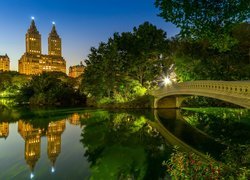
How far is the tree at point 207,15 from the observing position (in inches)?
552

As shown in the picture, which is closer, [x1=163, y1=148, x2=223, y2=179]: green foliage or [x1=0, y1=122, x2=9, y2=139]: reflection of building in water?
[x1=163, y1=148, x2=223, y2=179]: green foliage

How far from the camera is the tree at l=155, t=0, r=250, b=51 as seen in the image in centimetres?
1403

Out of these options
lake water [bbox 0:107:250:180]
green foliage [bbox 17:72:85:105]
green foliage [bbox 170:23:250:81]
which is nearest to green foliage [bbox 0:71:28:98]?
green foliage [bbox 17:72:85:105]

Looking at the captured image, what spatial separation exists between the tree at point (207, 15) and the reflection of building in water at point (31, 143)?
9.96m

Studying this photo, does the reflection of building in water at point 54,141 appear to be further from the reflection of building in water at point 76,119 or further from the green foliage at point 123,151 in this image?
the reflection of building in water at point 76,119

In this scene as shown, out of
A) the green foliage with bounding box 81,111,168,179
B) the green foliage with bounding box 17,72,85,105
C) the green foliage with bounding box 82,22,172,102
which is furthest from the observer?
the green foliage with bounding box 17,72,85,105

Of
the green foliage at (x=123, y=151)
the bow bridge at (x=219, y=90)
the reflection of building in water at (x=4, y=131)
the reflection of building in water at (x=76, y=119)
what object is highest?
the bow bridge at (x=219, y=90)

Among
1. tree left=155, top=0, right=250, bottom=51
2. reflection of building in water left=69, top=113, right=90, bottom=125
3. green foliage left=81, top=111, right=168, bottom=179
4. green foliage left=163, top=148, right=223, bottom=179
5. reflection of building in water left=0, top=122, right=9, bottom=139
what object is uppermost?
tree left=155, top=0, right=250, bottom=51

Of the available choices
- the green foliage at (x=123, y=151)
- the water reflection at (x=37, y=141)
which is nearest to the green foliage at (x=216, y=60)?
the green foliage at (x=123, y=151)

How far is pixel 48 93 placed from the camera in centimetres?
5700

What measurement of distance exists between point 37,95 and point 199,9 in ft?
161

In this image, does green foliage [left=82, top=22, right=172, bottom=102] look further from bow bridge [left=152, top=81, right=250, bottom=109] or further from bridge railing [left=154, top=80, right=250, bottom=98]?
bridge railing [left=154, top=80, right=250, bottom=98]

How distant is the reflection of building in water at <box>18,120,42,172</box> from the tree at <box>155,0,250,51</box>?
996 centimetres

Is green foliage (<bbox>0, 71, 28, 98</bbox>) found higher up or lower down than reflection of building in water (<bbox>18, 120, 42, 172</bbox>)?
higher up
